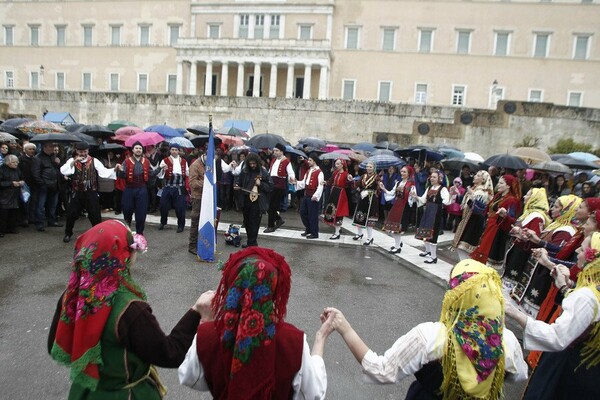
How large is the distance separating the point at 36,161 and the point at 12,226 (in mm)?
1430

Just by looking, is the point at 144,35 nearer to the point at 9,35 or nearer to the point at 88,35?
the point at 88,35

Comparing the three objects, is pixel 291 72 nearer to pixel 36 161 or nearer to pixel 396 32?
pixel 396 32

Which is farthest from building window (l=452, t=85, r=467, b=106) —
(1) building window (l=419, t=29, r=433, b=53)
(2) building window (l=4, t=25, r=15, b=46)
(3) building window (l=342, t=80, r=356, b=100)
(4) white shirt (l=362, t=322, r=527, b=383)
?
(2) building window (l=4, t=25, r=15, b=46)

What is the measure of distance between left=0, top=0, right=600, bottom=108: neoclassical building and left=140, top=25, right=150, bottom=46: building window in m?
0.17

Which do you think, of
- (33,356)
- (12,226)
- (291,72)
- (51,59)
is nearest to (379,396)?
(33,356)

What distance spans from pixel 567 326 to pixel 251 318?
6.85 ft

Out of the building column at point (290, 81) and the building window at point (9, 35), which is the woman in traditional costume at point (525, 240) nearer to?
the building column at point (290, 81)

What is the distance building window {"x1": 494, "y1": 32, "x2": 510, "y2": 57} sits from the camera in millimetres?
43938

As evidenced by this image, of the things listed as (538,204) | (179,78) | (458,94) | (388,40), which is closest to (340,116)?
(388,40)

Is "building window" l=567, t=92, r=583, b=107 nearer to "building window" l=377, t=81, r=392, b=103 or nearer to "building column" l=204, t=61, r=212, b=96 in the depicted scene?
"building window" l=377, t=81, r=392, b=103

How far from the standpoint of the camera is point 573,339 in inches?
103

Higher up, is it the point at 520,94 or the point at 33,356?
the point at 520,94

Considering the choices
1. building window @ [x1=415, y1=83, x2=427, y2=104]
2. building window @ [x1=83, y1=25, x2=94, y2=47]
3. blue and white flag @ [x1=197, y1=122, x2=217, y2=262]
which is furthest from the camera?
building window @ [x1=83, y1=25, x2=94, y2=47]

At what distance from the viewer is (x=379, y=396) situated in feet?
12.2
